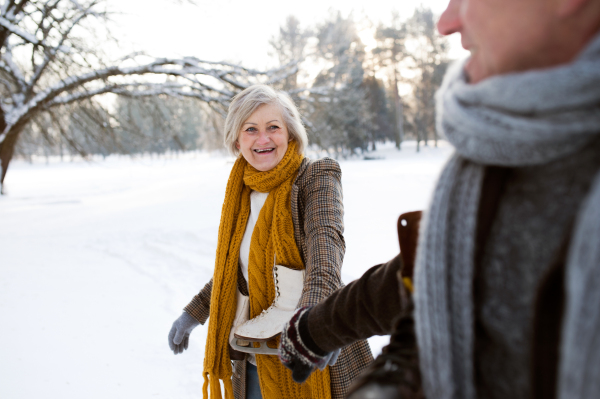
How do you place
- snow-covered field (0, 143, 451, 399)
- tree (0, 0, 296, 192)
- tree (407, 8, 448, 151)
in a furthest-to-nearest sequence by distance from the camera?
tree (407, 8, 448, 151) < tree (0, 0, 296, 192) < snow-covered field (0, 143, 451, 399)

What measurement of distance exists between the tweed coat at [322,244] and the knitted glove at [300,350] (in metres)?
0.26

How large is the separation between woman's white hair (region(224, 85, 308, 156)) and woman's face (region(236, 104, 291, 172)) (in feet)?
0.10

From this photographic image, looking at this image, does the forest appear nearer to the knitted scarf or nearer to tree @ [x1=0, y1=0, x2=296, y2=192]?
tree @ [x1=0, y1=0, x2=296, y2=192]

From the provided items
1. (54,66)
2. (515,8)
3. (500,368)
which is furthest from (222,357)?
(54,66)

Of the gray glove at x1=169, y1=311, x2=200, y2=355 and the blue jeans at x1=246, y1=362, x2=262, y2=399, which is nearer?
the blue jeans at x1=246, y1=362, x2=262, y2=399

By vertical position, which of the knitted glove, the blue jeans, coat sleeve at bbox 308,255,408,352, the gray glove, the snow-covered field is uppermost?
coat sleeve at bbox 308,255,408,352

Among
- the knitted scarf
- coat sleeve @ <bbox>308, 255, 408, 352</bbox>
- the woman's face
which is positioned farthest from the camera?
the woman's face

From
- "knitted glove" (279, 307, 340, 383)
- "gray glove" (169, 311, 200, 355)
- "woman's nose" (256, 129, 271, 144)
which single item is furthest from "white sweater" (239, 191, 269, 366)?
"knitted glove" (279, 307, 340, 383)

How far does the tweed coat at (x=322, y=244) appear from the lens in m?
1.49

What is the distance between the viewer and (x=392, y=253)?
5.13 m

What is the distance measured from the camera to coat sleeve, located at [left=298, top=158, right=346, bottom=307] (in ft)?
4.76

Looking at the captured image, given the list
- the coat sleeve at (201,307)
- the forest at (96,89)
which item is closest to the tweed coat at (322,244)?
the coat sleeve at (201,307)

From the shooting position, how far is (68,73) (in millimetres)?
7430

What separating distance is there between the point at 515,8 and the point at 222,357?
1.83 m
